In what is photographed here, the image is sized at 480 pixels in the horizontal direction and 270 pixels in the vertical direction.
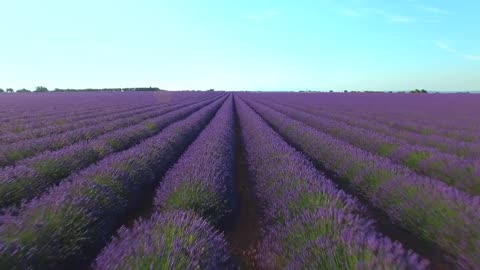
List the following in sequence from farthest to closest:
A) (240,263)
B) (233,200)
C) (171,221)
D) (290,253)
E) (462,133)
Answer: (462,133) → (233,200) → (240,263) → (171,221) → (290,253)

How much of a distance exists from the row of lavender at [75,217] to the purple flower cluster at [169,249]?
198 millimetres

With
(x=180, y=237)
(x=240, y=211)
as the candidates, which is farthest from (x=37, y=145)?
(x=180, y=237)

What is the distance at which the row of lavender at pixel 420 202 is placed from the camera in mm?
3426

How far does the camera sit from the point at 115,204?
480 cm

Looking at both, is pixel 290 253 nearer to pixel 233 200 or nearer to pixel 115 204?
pixel 233 200

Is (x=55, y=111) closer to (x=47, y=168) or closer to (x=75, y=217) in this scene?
(x=47, y=168)

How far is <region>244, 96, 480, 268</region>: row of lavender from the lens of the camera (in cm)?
343

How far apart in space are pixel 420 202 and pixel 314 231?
192 cm

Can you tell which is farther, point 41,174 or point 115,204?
point 41,174

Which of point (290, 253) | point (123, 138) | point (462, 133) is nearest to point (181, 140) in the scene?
point (123, 138)

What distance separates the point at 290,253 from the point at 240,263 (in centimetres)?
99

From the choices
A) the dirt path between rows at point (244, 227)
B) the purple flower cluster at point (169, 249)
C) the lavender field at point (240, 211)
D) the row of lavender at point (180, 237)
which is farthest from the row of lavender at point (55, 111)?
the purple flower cluster at point (169, 249)

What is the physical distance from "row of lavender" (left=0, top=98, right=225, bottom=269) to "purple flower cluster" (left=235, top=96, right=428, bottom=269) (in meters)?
0.90

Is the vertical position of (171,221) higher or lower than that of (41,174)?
higher
